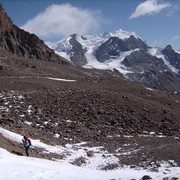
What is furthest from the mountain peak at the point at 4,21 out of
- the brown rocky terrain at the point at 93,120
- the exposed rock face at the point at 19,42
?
the brown rocky terrain at the point at 93,120

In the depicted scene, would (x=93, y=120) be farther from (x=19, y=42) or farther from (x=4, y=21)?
(x=19, y=42)

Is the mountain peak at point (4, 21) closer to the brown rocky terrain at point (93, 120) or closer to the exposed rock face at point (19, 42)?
the exposed rock face at point (19, 42)

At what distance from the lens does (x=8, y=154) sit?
23.5 meters

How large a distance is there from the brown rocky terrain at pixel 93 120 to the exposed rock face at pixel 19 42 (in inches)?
2883

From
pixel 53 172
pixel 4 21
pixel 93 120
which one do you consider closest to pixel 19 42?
pixel 4 21

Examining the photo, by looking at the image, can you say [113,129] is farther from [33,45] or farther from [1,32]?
[33,45]

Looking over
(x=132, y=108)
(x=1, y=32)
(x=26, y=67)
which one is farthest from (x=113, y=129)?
(x=1, y=32)

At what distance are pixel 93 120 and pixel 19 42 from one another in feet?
313

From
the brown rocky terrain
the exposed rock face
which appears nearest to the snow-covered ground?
the brown rocky terrain

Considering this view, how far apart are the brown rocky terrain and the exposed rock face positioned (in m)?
73.2

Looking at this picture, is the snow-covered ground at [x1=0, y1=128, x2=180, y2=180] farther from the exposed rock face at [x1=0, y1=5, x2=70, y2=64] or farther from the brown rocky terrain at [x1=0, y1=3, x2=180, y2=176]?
the exposed rock face at [x1=0, y1=5, x2=70, y2=64]

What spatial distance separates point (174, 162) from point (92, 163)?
17.9 feet

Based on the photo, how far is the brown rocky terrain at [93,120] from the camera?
28.9 metres

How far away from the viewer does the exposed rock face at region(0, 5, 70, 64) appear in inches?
4781
